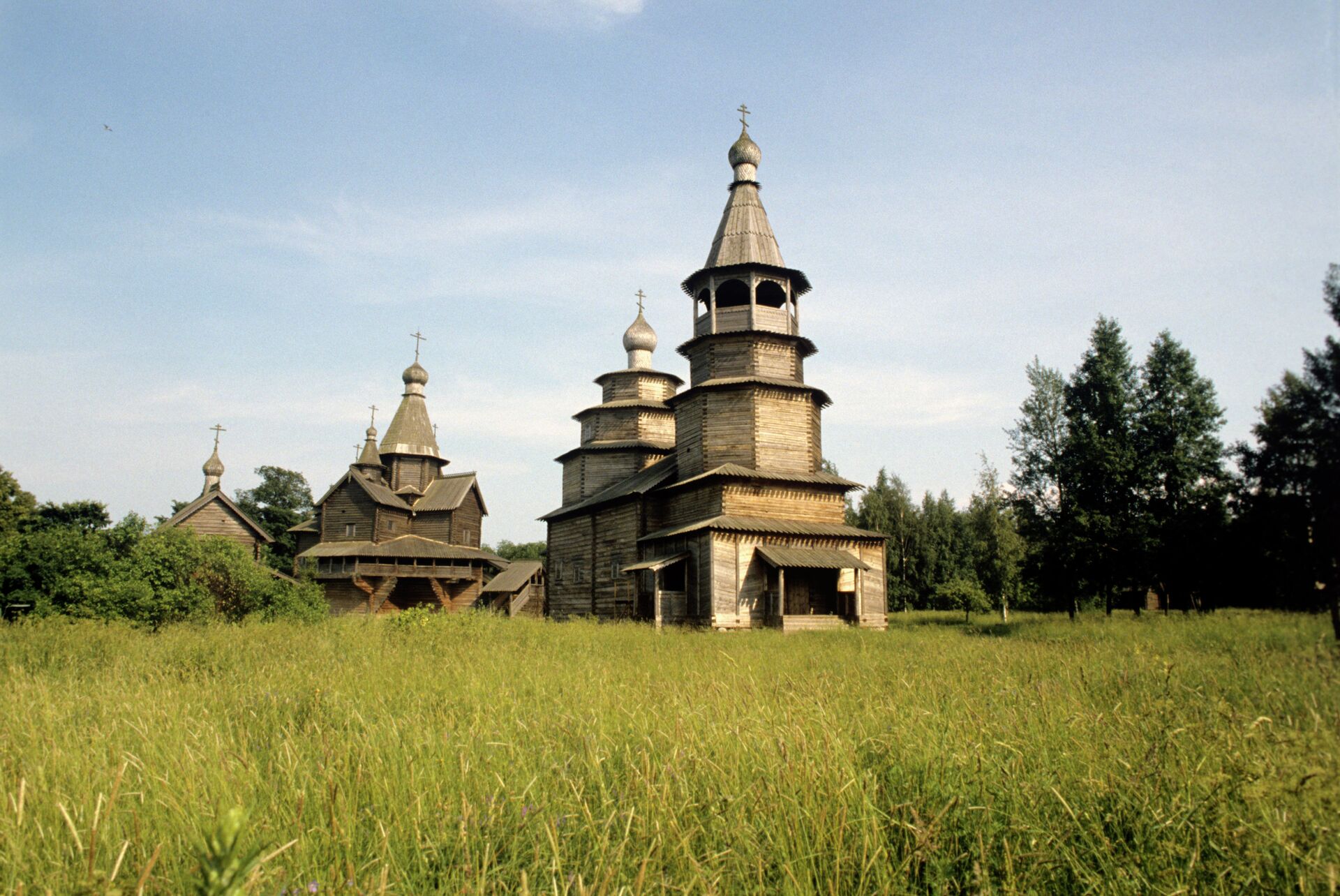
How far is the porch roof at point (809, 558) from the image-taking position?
22.8 metres

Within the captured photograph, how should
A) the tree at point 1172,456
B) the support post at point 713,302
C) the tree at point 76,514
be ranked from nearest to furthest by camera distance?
the tree at point 1172,456 → the support post at point 713,302 → the tree at point 76,514

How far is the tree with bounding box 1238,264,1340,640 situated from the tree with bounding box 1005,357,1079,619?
1808cm

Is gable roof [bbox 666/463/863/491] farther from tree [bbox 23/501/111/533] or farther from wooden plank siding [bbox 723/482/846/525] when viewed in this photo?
tree [bbox 23/501/111/533]

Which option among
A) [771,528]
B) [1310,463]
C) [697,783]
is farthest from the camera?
[771,528]

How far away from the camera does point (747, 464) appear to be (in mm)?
25625

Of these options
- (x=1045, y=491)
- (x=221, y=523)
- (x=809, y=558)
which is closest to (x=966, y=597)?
(x=1045, y=491)

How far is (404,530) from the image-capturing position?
4294 centimetres

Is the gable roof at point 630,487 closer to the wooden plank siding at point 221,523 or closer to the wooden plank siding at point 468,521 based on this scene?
the wooden plank siding at point 468,521

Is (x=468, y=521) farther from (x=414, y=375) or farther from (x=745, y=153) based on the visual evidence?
(x=745, y=153)

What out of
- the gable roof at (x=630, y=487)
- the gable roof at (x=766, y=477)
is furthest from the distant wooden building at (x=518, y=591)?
the gable roof at (x=766, y=477)

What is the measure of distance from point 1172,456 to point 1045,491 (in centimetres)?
648

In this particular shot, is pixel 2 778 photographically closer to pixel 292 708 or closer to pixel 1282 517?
pixel 292 708

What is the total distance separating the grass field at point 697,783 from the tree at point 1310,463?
0.44 m

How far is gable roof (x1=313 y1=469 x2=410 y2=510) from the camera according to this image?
1635 inches
